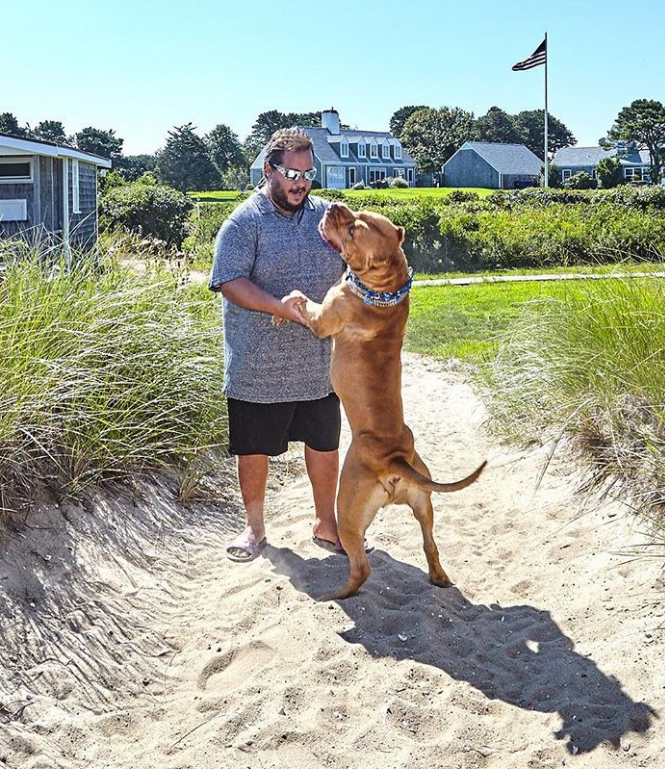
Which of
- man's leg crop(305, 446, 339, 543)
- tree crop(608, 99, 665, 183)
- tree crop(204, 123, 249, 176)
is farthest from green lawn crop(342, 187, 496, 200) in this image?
man's leg crop(305, 446, 339, 543)

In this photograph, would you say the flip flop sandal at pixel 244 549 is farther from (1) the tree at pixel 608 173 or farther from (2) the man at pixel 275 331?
(1) the tree at pixel 608 173

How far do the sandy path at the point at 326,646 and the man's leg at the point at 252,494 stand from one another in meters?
0.12

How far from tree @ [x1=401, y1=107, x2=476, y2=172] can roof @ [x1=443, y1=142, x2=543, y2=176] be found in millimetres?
11868

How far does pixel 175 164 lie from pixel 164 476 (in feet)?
239

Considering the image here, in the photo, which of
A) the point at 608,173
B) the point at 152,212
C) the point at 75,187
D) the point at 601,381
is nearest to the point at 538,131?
the point at 608,173

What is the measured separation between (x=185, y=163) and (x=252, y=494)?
73978mm

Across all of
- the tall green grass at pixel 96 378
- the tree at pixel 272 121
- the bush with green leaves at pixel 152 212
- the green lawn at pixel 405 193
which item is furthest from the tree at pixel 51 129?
the tall green grass at pixel 96 378

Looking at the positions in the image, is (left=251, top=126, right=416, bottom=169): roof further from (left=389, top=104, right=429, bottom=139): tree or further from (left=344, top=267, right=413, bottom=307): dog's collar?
(left=344, top=267, right=413, bottom=307): dog's collar

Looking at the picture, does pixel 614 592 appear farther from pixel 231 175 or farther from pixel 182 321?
pixel 231 175

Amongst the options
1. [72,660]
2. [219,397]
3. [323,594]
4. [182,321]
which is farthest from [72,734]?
[182,321]

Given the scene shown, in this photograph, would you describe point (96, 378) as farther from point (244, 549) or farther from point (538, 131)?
point (538, 131)

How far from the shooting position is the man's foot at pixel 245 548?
4.55 m

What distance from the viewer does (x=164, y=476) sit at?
5289mm

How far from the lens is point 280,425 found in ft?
14.6
